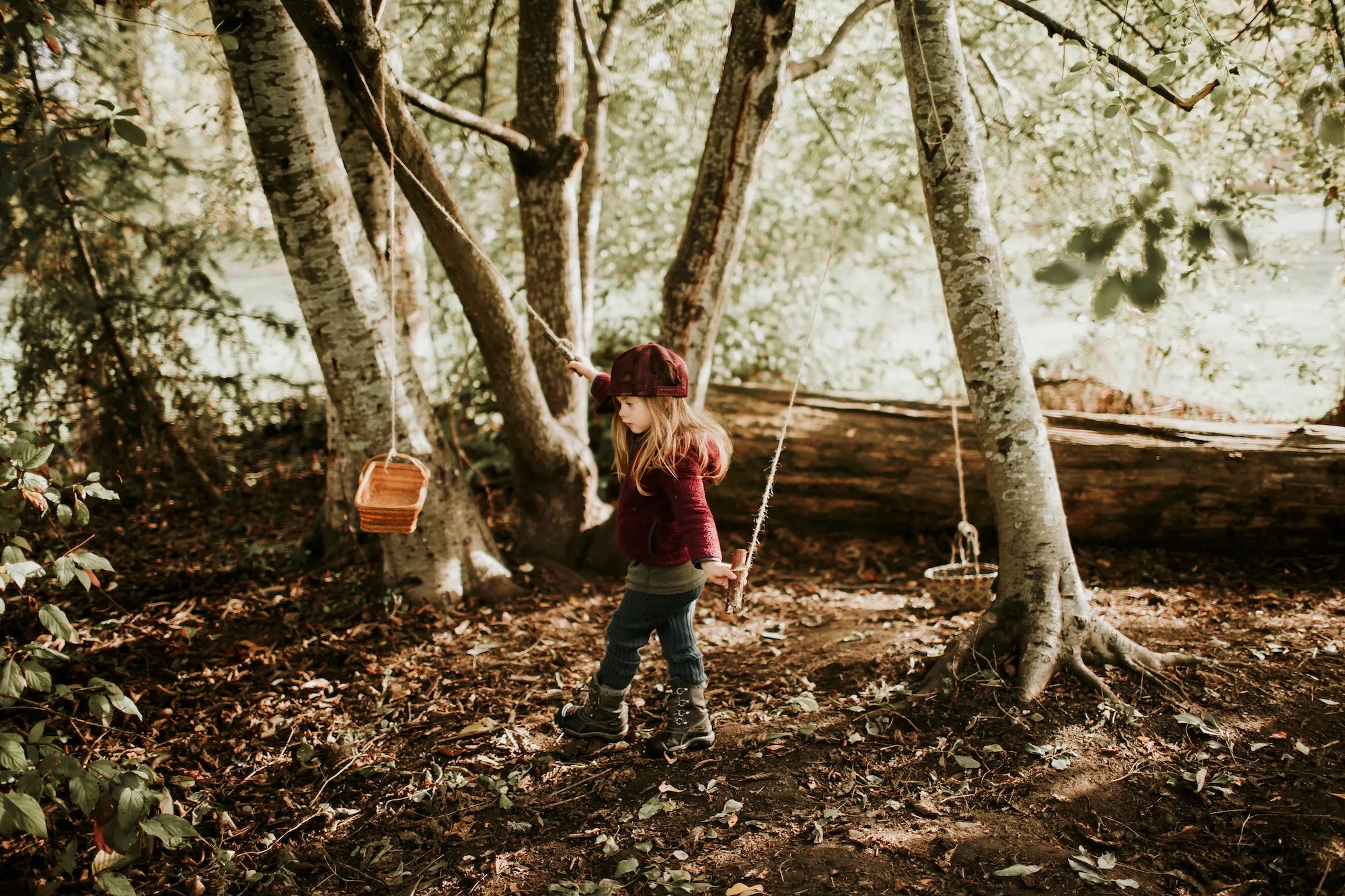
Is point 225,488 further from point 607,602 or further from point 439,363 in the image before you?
point 607,602

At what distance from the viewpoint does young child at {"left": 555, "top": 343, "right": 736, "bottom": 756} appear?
3.09 meters

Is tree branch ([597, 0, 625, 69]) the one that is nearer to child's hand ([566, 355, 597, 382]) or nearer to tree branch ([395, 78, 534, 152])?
tree branch ([395, 78, 534, 152])

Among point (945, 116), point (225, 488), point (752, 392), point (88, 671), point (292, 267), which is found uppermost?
point (945, 116)

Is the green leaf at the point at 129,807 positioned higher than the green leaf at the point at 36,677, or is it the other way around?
the green leaf at the point at 36,677

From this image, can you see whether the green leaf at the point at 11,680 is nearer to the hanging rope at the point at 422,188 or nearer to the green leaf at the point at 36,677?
the green leaf at the point at 36,677

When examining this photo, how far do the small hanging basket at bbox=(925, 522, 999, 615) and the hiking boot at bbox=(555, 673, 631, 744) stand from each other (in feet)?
5.14

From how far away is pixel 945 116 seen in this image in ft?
11.4

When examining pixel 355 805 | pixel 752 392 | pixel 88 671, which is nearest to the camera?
pixel 355 805

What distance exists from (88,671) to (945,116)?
4744 millimetres

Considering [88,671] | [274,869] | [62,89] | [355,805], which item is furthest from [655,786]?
[62,89]

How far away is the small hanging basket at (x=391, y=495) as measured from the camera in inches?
135

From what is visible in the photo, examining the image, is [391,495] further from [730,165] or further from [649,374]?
[730,165]

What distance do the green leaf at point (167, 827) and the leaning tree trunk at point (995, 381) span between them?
287 cm

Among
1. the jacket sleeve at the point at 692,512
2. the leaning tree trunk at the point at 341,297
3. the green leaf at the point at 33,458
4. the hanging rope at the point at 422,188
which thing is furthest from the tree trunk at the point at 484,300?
the green leaf at the point at 33,458
